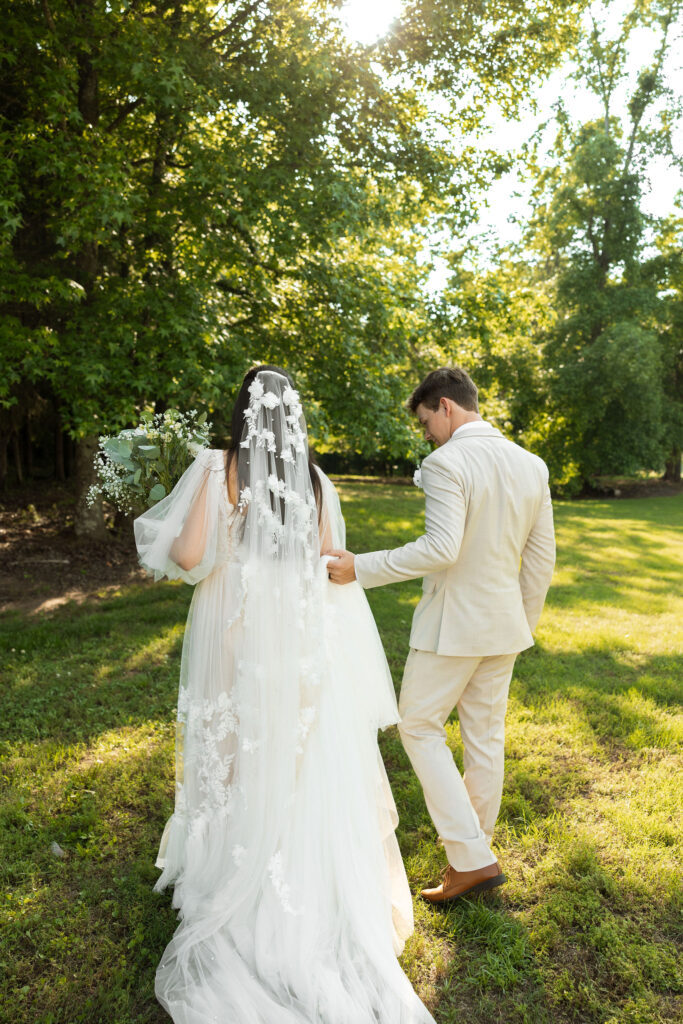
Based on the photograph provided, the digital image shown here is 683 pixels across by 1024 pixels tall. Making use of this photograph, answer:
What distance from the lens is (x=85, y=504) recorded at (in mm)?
10312

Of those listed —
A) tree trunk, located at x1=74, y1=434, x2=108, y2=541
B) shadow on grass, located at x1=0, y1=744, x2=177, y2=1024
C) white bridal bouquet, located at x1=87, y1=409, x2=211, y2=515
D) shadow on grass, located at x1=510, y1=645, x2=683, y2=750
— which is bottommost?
shadow on grass, located at x1=510, y1=645, x2=683, y2=750

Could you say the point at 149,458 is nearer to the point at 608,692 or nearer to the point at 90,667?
the point at 90,667

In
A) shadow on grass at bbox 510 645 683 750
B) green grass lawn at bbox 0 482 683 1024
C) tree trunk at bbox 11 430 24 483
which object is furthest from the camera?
tree trunk at bbox 11 430 24 483

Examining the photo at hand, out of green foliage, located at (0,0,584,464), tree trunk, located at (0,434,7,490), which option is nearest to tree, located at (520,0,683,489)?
green foliage, located at (0,0,584,464)

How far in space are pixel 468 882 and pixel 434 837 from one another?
0.60 metres

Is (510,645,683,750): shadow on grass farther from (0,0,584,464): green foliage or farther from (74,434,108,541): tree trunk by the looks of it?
(74,434,108,541): tree trunk

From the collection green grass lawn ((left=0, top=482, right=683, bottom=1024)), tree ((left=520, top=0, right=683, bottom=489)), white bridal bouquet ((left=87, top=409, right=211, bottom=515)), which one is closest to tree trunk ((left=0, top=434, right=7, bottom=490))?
green grass lawn ((left=0, top=482, right=683, bottom=1024))

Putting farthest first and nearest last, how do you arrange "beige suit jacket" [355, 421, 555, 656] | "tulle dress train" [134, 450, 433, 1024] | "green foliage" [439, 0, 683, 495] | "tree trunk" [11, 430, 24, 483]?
"green foliage" [439, 0, 683, 495] → "tree trunk" [11, 430, 24, 483] → "beige suit jacket" [355, 421, 555, 656] → "tulle dress train" [134, 450, 433, 1024]

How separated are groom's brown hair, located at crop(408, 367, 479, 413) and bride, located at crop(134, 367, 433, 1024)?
25.6 inches

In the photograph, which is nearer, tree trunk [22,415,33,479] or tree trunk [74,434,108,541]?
tree trunk [74,434,108,541]

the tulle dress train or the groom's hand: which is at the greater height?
the groom's hand

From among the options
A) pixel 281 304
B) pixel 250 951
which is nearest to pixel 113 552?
pixel 281 304

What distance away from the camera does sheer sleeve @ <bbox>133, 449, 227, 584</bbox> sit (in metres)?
3.08

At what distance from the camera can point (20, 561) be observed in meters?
9.66
